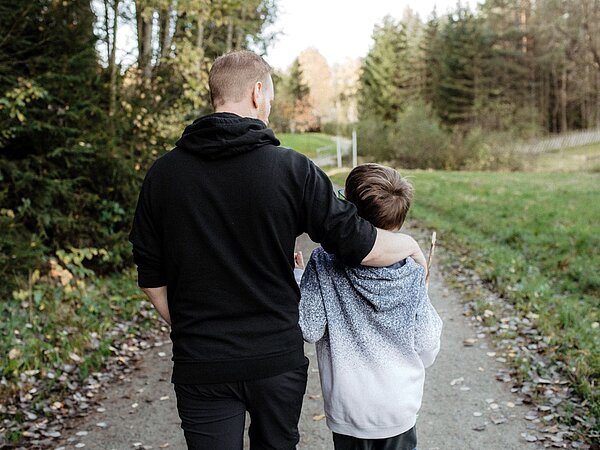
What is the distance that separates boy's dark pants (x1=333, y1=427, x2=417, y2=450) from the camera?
2.62 meters

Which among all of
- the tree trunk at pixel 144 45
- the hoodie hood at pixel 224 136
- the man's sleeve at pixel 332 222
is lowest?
the man's sleeve at pixel 332 222

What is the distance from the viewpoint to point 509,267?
30.3ft

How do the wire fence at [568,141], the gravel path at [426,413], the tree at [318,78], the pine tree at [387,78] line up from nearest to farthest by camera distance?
the gravel path at [426,413] < the wire fence at [568,141] < the pine tree at [387,78] < the tree at [318,78]

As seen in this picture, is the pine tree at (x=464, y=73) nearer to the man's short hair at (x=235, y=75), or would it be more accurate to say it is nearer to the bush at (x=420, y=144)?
the bush at (x=420, y=144)

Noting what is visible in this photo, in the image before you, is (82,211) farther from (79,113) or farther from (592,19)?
(592,19)

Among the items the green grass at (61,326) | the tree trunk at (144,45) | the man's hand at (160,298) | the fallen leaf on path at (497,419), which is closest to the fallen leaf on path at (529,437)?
the fallen leaf on path at (497,419)

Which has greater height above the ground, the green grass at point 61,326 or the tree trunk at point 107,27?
the tree trunk at point 107,27

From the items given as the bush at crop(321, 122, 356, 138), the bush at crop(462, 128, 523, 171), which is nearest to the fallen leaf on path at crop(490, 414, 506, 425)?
the bush at crop(462, 128, 523, 171)

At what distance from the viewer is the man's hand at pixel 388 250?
2.31 m

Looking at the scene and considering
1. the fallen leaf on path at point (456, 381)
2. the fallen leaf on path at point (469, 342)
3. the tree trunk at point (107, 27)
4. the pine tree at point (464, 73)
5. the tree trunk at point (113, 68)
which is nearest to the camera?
the fallen leaf on path at point (456, 381)

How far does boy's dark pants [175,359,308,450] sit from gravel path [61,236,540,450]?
2.31 meters

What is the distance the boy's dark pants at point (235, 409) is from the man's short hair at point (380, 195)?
68cm

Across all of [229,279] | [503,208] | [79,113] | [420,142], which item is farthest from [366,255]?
[420,142]

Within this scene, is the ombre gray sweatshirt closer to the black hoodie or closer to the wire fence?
the black hoodie
